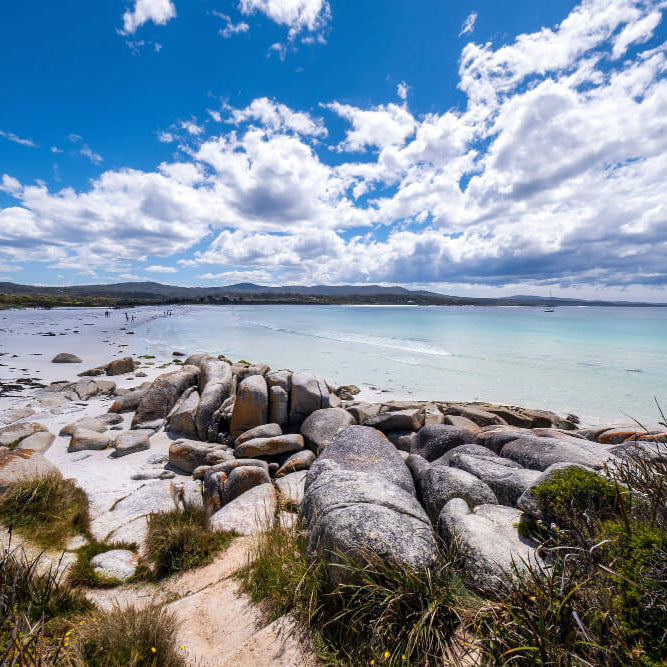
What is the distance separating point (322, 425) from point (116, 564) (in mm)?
6422

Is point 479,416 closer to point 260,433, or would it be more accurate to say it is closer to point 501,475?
point 501,475

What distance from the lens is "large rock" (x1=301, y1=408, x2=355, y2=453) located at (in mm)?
10086

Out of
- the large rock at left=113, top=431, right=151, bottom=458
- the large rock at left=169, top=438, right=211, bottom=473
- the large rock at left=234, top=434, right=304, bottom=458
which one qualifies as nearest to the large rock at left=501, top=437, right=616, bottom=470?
the large rock at left=234, top=434, right=304, bottom=458

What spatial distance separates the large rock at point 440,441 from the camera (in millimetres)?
9234

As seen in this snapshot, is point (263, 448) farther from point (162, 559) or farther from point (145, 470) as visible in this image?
point (162, 559)

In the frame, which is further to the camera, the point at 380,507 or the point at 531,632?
the point at 380,507

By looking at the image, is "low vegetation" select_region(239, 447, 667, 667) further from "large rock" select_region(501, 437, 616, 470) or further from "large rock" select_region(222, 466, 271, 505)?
"large rock" select_region(222, 466, 271, 505)

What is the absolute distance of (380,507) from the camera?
14.0 ft

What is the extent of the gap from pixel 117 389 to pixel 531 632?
801 inches

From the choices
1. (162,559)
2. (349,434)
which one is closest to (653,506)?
(349,434)

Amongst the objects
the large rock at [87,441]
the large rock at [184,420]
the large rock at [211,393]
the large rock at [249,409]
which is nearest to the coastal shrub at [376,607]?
the large rock at [249,409]

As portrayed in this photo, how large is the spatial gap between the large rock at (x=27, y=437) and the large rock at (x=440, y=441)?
38.2ft

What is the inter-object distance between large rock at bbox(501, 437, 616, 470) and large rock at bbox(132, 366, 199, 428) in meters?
12.3

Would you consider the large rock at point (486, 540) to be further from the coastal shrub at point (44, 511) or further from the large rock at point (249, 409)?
the large rock at point (249, 409)
